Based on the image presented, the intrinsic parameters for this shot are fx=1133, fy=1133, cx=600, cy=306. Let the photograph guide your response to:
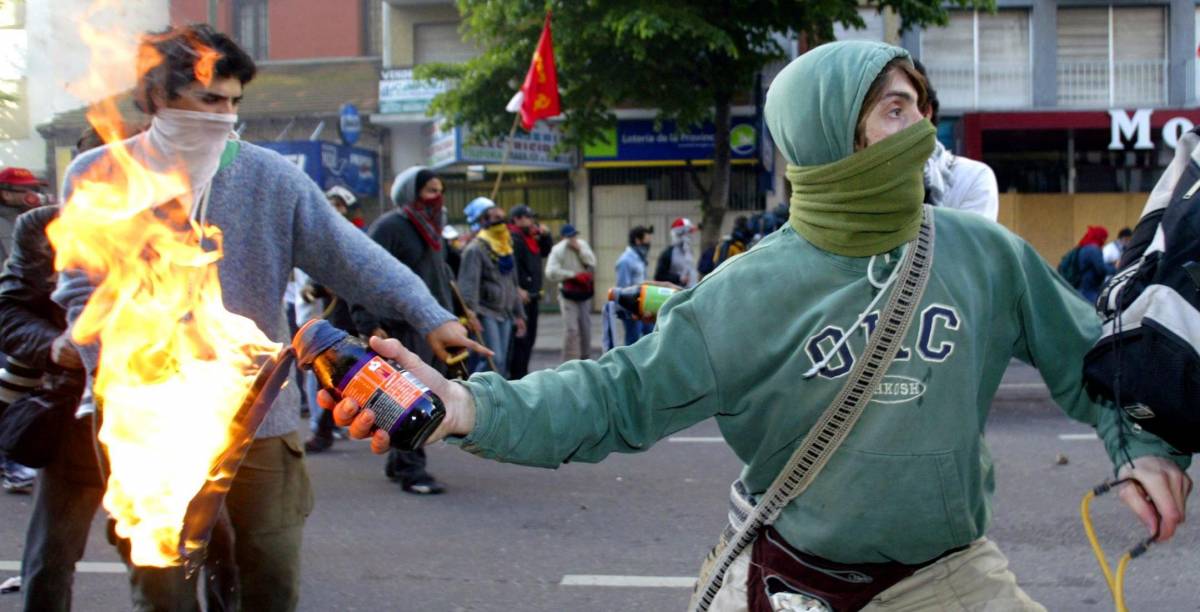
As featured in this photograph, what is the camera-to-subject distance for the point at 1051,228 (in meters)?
20.4

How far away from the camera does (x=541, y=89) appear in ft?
46.3

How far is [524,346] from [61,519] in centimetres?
740

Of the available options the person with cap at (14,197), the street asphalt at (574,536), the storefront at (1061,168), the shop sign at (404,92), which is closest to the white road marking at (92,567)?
the street asphalt at (574,536)

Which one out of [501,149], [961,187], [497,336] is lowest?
[497,336]

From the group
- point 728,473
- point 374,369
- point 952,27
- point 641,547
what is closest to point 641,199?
point 952,27

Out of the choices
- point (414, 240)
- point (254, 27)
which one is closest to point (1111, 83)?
point (254, 27)

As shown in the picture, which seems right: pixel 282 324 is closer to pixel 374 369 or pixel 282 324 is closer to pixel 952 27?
pixel 374 369

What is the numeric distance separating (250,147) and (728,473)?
14.8ft

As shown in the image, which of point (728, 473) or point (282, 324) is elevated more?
point (282, 324)

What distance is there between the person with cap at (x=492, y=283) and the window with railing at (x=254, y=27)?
47.0 ft

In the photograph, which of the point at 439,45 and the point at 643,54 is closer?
the point at 643,54

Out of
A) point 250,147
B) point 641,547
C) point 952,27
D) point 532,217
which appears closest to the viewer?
point 250,147

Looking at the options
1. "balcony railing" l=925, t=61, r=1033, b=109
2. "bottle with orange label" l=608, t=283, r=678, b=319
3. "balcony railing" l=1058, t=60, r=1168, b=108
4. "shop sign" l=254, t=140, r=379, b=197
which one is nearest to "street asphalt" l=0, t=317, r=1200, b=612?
"bottle with orange label" l=608, t=283, r=678, b=319

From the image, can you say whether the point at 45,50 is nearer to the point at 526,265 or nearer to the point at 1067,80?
the point at 526,265
